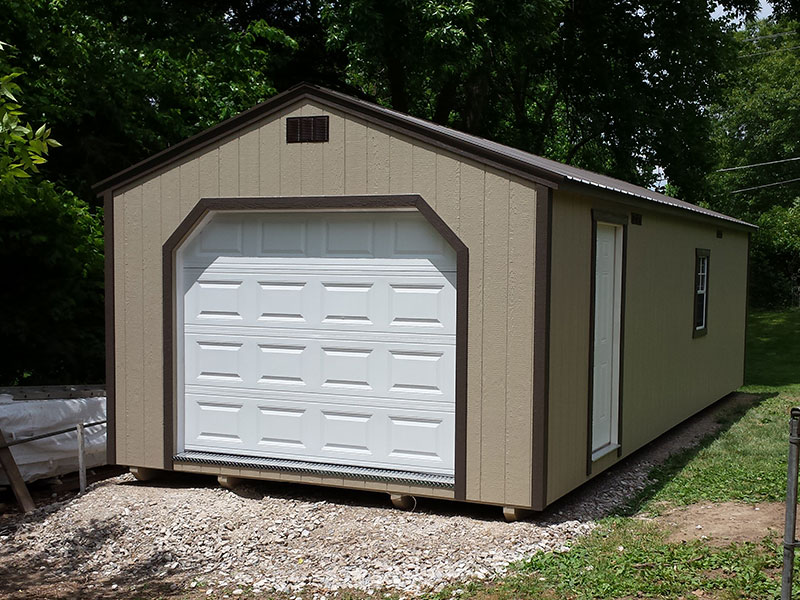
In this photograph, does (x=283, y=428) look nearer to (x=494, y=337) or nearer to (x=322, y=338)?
(x=322, y=338)

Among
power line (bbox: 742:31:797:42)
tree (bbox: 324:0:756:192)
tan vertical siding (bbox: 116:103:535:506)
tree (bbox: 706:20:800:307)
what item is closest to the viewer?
tan vertical siding (bbox: 116:103:535:506)

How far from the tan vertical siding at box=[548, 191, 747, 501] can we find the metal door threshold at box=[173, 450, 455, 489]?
3.08 ft

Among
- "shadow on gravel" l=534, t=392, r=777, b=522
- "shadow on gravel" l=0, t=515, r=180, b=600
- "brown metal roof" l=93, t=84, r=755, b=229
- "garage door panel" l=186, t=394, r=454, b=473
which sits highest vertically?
"brown metal roof" l=93, t=84, r=755, b=229

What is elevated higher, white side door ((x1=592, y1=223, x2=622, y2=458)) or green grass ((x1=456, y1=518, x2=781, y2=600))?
white side door ((x1=592, y1=223, x2=622, y2=458))

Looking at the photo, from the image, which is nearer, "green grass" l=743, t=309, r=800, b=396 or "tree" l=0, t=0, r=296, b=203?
"tree" l=0, t=0, r=296, b=203

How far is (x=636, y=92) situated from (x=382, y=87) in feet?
20.0

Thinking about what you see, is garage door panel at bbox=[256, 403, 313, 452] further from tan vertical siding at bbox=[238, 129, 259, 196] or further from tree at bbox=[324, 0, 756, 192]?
tree at bbox=[324, 0, 756, 192]

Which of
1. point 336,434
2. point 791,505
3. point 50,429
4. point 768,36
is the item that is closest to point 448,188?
point 336,434

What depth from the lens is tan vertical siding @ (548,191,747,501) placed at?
6984 mm

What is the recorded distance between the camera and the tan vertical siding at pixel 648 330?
275 inches

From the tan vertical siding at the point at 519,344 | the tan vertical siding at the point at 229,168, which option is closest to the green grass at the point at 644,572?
the tan vertical siding at the point at 519,344

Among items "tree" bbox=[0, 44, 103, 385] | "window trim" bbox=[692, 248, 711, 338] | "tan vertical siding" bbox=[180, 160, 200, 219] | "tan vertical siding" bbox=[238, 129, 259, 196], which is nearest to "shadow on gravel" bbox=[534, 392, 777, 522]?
"window trim" bbox=[692, 248, 711, 338]

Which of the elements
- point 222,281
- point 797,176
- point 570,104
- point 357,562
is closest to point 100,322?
point 222,281

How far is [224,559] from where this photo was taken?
20.7 feet
